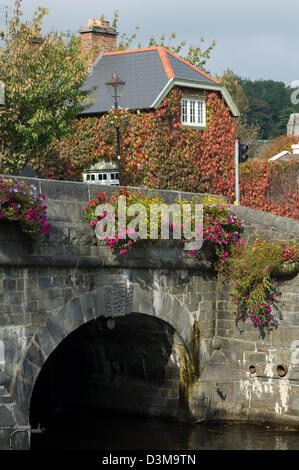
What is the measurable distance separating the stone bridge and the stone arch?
0.02m

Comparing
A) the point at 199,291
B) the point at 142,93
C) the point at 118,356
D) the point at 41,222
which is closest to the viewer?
the point at 41,222

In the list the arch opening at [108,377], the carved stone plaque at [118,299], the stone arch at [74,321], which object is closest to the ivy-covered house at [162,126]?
the arch opening at [108,377]

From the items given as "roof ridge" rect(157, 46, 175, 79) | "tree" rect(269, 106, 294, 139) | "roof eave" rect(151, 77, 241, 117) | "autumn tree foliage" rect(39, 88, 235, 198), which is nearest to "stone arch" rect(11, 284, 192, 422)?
"autumn tree foliage" rect(39, 88, 235, 198)

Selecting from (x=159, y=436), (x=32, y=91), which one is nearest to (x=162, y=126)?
(x=32, y=91)

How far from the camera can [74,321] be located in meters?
14.7

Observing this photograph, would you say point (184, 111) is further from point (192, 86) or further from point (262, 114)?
point (262, 114)

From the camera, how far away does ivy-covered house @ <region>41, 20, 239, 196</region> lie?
78.9 ft

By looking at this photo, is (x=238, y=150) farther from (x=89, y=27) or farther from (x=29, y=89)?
(x=89, y=27)

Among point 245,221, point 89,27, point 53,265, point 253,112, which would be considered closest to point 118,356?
point 245,221

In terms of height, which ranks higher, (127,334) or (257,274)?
(257,274)

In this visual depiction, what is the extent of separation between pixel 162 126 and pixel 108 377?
Answer: 781cm

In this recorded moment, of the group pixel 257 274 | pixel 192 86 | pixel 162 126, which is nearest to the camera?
pixel 257 274

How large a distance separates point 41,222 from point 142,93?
39.0 feet

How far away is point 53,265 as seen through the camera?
1419 cm
